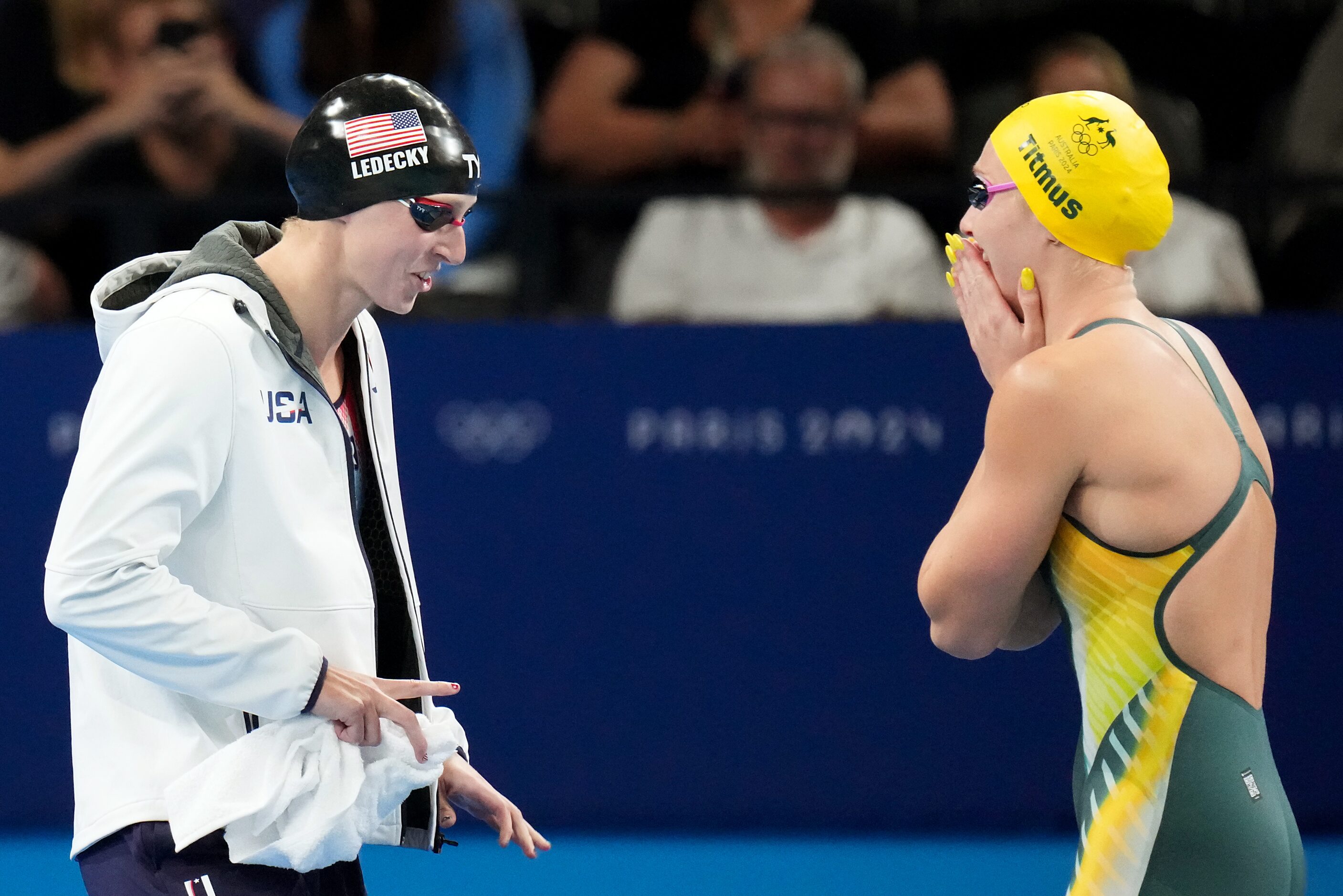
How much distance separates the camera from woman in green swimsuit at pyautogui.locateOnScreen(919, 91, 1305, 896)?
215cm

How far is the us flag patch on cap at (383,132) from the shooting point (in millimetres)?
2336

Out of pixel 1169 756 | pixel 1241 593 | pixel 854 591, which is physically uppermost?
pixel 1241 593

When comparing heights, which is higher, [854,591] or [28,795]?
[854,591]

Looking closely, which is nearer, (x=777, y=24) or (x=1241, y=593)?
(x=1241, y=593)

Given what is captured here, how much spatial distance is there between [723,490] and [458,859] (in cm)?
141

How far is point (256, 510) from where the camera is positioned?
2205 millimetres

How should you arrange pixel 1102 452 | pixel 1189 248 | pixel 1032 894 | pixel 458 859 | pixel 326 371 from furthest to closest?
pixel 1189 248, pixel 458 859, pixel 1032 894, pixel 326 371, pixel 1102 452

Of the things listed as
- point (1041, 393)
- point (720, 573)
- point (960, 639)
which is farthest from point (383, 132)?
point (720, 573)

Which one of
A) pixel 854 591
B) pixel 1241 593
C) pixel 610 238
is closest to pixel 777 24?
pixel 610 238

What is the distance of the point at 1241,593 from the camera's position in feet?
7.16

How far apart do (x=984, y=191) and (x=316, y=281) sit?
103 centimetres

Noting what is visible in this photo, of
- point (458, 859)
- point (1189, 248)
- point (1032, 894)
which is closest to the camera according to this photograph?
point (1032, 894)

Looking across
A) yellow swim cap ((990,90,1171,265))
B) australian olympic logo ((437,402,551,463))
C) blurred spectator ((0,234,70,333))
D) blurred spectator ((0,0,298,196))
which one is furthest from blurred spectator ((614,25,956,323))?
yellow swim cap ((990,90,1171,265))

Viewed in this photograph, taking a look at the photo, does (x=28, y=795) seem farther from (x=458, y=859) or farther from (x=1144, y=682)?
(x=1144, y=682)
